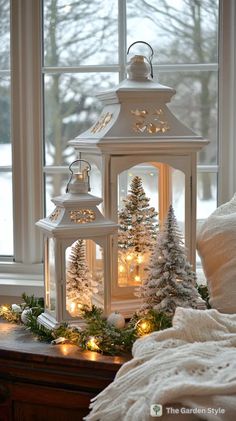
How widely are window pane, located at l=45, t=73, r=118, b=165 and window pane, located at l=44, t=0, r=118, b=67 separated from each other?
6 cm

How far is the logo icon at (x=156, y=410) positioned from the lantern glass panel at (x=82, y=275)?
0.57 meters

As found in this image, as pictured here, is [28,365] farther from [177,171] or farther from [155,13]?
[155,13]

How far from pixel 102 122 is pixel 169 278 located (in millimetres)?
528

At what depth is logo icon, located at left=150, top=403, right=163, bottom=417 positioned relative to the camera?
149 cm

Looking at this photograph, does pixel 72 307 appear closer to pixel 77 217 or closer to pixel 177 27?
pixel 77 217

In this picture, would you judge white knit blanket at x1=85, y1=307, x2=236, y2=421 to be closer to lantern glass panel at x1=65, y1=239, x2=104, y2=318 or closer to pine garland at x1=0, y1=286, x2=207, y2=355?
pine garland at x1=0, y1=286, x2=207, y2=355

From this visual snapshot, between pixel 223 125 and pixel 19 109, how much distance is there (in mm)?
774

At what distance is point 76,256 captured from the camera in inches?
80.5

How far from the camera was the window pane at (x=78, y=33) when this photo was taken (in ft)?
8.89

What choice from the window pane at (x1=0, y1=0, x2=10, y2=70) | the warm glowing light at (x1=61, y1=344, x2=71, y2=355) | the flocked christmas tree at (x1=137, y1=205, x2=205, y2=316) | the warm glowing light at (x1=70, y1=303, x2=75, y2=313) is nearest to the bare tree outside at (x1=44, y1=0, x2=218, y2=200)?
the window pane at (x1=0, y1=0, x2=10, y2=70)

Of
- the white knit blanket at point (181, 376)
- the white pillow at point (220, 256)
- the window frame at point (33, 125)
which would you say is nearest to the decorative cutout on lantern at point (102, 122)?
the white pillow at point (220, 256)

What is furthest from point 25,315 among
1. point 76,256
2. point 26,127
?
point 26,127

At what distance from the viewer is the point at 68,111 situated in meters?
2.75

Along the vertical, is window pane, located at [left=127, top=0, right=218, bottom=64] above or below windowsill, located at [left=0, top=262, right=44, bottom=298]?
above
